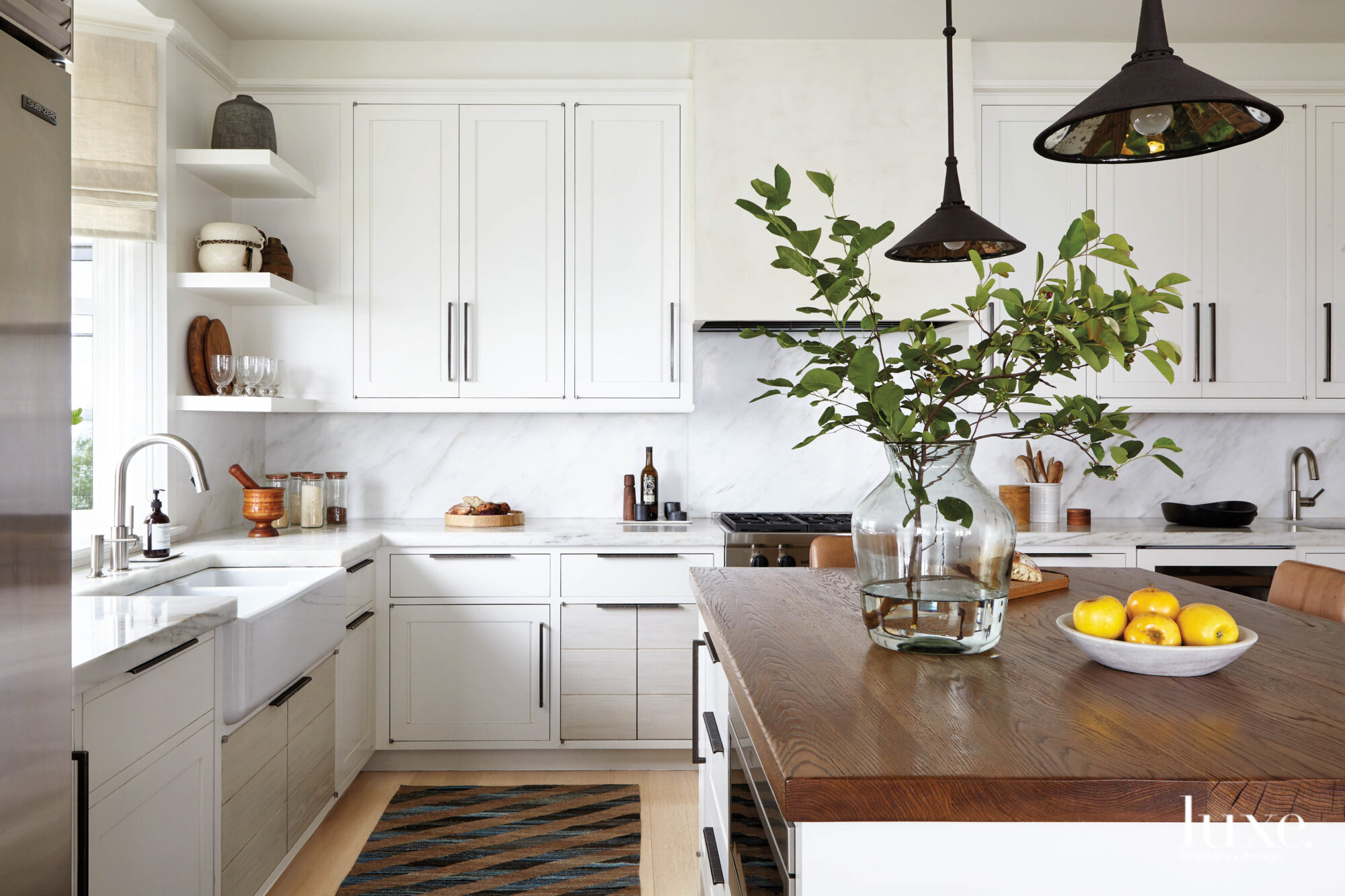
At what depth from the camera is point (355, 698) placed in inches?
117

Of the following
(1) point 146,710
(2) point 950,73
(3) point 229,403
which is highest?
(2) point 950,73

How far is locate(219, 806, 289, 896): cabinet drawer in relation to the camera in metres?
2.04

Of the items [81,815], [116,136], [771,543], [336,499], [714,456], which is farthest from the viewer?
[714,456]

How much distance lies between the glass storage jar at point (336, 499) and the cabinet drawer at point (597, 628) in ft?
3.35

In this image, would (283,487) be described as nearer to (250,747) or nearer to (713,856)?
(250,747)

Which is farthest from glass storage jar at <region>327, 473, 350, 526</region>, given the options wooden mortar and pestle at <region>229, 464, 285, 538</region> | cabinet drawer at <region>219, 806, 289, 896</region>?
cabinet drawer at <region>219, 806, 289, 896</region>

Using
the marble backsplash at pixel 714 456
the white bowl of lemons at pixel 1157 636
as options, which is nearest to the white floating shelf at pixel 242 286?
the marble backsplash at pixel 714 456

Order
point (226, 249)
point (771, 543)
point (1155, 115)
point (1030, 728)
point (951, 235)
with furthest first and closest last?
point (771, 543) < point (226, 249) < point (951, 235) < point (1155, 115) < point (1030, 728)

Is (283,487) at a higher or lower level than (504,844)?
higher

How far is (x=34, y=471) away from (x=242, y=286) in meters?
2.13

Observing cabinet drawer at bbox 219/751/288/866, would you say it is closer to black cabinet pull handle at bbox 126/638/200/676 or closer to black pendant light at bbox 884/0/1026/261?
black cabinet pull handle at bbox 126/638/200/676

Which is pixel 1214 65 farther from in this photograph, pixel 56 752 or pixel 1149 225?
pixel 56 752

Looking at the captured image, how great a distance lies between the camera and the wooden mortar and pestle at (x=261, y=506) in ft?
10.1

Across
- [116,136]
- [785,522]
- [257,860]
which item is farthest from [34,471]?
[785,522]
